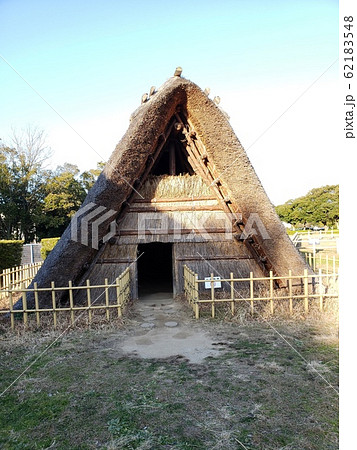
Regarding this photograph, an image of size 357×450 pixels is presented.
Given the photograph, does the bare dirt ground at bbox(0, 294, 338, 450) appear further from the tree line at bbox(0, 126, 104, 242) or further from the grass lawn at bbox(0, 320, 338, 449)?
the tree line at bbox(0, 126, 104, 242)

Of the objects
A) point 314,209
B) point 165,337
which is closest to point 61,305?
point 165,337

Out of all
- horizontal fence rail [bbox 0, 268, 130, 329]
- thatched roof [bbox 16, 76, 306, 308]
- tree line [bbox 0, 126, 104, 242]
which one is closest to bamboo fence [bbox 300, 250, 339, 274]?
thatched roof [bbox 16, 76, 306, 308]

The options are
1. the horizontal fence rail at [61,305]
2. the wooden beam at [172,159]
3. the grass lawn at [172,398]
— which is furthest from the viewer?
the wooden beam at [172,159]

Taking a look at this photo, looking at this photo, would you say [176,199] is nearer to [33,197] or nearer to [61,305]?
[61,305]

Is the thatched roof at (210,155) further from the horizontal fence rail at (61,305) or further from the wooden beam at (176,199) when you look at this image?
the wooden beam at (176,199)

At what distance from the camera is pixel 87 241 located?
6.83m

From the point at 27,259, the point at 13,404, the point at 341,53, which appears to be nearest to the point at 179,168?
the point at 13,404

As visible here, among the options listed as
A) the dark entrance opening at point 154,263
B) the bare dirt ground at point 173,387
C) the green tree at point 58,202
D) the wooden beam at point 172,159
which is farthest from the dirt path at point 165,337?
the green tree at point 58,202

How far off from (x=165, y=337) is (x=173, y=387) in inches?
75.7

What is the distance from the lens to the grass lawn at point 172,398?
9.29 ft

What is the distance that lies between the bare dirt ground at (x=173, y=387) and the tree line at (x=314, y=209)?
41873 mm

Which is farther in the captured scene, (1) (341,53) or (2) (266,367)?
(2) (266,367)

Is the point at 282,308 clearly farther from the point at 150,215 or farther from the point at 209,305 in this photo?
the point at 150,215

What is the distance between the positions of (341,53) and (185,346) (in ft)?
15.9
